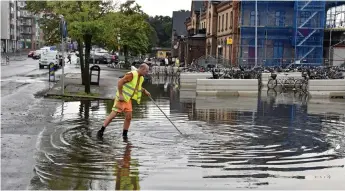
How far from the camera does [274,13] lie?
48344 mm

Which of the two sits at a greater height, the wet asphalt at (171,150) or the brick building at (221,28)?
the brick building at (221,28)

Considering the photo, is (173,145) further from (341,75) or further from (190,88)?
(341,75)

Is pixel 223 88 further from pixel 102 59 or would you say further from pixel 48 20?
pixel 102 59

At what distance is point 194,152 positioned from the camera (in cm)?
971

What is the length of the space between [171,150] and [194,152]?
1.45 feet

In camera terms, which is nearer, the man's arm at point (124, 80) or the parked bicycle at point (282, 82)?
the man's arm at point (124, 80)

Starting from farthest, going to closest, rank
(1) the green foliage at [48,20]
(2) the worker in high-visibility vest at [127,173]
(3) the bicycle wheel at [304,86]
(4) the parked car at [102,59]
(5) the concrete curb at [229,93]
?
(4) the parked car at [102,59], (3) the bicycle wheel at [304,86], (1) the green foliage at [48,20], (5) the concrete curb at [229,93], (2) the worker in high-visibility vest at [127,173]

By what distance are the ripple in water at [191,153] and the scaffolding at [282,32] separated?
32.4 metres

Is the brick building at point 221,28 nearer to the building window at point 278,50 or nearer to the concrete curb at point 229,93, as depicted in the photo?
the building window at point 278,50

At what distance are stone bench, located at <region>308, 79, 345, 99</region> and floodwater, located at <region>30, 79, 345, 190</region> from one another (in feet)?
26.3

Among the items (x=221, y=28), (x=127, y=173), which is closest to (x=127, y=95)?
(x=127, y=173)

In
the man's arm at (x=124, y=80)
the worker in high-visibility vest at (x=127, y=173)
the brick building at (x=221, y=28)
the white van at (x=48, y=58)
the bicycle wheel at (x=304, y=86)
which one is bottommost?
the worker in high-visibility vest at (x=127, y=173)

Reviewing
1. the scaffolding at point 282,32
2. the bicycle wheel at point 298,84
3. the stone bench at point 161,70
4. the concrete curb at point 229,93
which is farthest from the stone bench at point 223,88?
the scaffolding at point 282,32

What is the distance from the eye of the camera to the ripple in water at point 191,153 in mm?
7590
